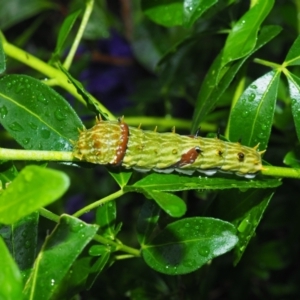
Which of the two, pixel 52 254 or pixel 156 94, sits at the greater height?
pixel 52 254

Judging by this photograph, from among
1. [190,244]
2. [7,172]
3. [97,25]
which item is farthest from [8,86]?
[97,25]

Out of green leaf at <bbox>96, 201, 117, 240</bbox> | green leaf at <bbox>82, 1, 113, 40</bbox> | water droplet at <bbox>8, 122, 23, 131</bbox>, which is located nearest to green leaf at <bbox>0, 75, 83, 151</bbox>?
water droplet at <bbox>8, 122, 23, 131</bbox>

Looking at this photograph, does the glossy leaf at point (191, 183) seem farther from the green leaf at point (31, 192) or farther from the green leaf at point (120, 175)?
the green leaf at point (31, 192)

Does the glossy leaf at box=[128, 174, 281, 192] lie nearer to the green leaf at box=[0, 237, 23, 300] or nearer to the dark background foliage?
the dark background foliage

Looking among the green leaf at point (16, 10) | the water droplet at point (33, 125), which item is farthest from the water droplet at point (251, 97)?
the green leaf at point (16, 10)

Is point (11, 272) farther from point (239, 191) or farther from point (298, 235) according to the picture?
point (298, 235)

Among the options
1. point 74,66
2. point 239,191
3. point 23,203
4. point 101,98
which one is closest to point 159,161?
point 239,191

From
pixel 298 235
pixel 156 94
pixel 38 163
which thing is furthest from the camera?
pixel 156 94

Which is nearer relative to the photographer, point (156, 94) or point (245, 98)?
point (245, 98)
